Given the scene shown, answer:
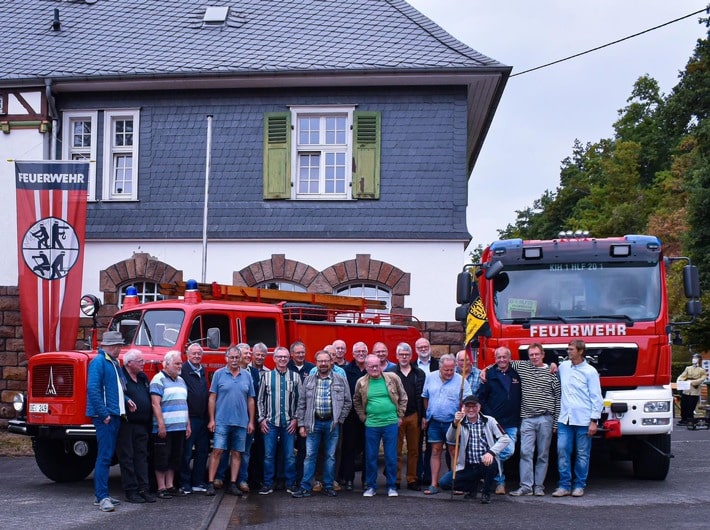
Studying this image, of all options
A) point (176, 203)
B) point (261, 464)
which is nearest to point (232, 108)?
point (176, 203)

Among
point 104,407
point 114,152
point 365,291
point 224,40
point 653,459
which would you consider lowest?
point 653,459

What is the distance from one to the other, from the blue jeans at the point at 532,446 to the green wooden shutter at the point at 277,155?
872cm

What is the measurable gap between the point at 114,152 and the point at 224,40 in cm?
302

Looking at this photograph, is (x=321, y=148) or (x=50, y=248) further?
(x=321, y=148)

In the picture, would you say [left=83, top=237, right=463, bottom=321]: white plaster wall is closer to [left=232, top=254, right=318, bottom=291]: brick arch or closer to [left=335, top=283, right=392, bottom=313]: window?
[left=232, top=254, right=318, bottom=291]: brick arch

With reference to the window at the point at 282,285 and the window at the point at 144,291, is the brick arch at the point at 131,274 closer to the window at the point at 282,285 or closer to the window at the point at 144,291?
the window at the point at 144,291

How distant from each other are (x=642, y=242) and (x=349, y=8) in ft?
34.0

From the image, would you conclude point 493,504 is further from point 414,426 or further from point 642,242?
point 642,242

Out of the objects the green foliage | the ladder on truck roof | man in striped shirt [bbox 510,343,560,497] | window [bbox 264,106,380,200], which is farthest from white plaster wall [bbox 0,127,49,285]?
the green foliage

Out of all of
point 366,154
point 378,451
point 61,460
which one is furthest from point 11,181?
point 378,451

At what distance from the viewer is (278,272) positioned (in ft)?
66.8

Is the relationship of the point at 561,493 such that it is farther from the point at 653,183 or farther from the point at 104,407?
the point at 653,183

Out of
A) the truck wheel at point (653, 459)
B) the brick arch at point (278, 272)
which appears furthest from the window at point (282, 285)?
the truck wheel at point (653, 459)

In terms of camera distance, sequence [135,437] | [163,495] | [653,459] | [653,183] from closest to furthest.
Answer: [135,437] → [163,495] → [653,459] → [653,183]
